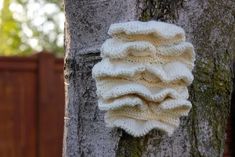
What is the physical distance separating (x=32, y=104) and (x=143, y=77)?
2.52m

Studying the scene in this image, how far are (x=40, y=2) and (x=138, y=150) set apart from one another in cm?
512

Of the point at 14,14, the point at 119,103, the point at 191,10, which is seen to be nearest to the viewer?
the point at 119,103

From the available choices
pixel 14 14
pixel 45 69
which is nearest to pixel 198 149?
Answer: pixel 45 69

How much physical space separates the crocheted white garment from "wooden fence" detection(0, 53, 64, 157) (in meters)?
2.45

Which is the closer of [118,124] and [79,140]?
[118,124]

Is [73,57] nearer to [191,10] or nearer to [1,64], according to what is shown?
[191,10]

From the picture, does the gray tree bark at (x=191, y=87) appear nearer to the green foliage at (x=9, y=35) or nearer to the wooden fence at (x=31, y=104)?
the wooden fence at (x=31, y=104)

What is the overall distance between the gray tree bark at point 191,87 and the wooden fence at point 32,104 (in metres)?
2.30

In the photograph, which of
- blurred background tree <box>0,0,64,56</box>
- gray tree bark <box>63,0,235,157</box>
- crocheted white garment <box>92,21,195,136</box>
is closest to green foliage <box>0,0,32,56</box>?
blurred background tree <box>0,0,64,56</box>

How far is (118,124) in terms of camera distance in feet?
2.73

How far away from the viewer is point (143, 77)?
2.69 feet

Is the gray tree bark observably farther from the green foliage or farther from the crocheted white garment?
the green foliage

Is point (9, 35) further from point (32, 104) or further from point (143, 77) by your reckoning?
point (143, 77)

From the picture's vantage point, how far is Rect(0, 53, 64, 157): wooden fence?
324cm
